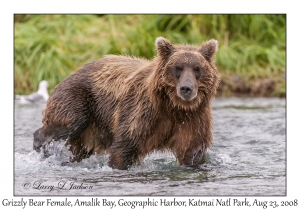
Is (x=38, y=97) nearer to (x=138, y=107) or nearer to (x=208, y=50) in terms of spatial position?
(x=138, y=107)

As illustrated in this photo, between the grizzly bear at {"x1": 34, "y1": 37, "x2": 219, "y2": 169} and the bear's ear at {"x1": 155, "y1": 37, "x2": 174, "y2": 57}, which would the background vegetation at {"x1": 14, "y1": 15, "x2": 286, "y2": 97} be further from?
the bear's ear at {"x1": 155, "y1": 37, "x2": 174, "y2": 57}

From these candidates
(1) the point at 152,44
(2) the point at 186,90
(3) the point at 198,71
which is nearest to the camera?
(2) the point at 186,90

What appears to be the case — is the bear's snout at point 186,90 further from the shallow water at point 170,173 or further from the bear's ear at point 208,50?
the shallow water at point 170,173

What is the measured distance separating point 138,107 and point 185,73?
82cm

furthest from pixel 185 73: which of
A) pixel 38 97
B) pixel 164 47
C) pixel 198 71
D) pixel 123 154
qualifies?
pixel 38 97

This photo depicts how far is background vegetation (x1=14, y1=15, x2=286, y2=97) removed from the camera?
1517 centimetres

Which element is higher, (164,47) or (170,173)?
(164,47)

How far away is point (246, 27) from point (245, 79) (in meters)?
1.66

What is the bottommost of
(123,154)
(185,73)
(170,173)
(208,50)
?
(170,173)

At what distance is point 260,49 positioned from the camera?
15672 mm

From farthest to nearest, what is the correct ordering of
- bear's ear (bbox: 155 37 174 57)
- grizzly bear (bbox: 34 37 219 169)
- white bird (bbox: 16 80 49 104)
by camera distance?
white bird (bbox: 16 80 49 104)
bear's ear (bbox: 155 37 174 57)
grizzly bear (bbox: 34 37 219 169)

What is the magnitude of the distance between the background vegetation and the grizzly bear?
6.45 meters

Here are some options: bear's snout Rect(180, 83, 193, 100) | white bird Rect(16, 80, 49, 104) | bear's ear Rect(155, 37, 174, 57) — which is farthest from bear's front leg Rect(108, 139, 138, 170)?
white bird Rect(16, 80, 49, 104)

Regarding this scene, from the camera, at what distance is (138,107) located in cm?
812
